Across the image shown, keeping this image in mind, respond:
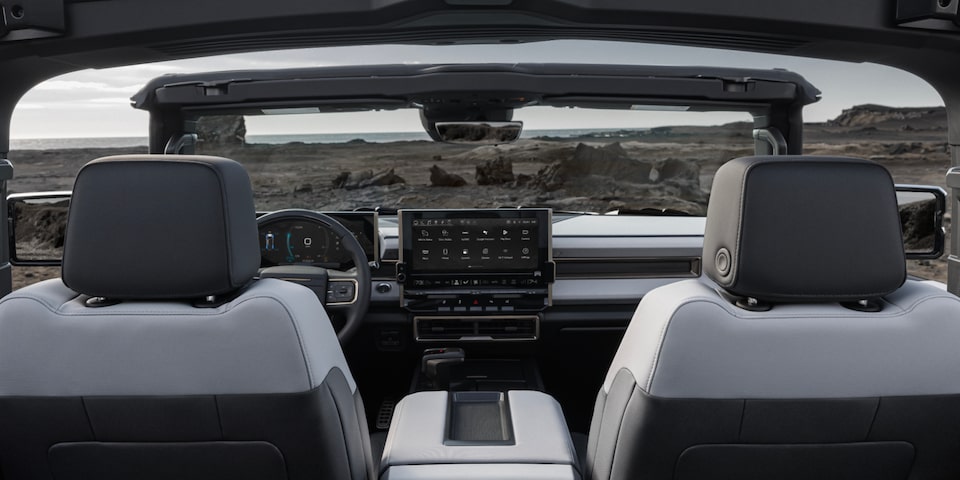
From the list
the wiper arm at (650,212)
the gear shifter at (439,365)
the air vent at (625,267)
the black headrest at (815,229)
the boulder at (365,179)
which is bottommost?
the gear shifter at (439,365)

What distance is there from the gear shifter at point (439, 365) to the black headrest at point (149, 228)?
7.10 ft

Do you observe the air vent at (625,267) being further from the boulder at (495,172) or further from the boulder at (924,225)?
the boulder at (495,172)

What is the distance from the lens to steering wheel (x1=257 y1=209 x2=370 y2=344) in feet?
10.5

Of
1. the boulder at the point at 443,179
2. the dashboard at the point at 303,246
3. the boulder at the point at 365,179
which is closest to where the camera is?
the dashboard at the point at 303,246

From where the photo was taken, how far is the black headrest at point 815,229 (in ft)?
4.86

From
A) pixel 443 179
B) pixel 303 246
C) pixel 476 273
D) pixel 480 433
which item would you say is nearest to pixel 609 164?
pixel 443 179

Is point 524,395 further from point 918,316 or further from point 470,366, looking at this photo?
point 470,366

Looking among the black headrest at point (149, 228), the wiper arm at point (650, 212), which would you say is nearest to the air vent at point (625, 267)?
the wiper arm at point (650, 212)

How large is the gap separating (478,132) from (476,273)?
796 mm

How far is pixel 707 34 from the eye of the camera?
6.24 feet

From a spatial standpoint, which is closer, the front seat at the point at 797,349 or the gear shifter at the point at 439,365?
the front seat at the point at 797,349

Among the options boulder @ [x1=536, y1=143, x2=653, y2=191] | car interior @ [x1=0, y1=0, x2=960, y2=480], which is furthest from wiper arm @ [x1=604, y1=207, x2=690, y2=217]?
boulder @ [x1=536, y1=143, x2=653, y2=191]

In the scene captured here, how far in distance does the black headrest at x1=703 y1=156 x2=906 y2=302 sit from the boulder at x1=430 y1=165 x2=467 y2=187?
16.1 feet

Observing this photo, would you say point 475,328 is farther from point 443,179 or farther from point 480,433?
point 443,179
